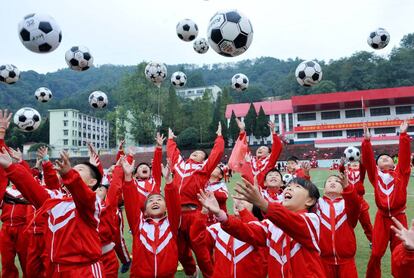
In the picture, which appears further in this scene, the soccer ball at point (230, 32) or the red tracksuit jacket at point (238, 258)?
the soccer ball at point (230, 32)

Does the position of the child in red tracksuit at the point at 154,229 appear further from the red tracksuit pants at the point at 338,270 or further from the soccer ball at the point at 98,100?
the soccer ball at the point at 98,100

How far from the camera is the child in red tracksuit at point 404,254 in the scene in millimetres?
2334

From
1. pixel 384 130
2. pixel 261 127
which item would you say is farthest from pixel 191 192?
pixel 261 127

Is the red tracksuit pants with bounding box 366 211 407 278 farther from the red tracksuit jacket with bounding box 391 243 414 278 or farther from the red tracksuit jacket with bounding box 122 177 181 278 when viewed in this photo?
the red tracksuit jacket with bounding box 122 177 181 278

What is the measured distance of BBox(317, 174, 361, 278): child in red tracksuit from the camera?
146 inches

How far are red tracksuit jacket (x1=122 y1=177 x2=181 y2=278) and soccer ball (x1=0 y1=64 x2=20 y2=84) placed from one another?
6813mm

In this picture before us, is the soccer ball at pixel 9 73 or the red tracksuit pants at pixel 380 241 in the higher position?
the soccer ball at pixel 9 73

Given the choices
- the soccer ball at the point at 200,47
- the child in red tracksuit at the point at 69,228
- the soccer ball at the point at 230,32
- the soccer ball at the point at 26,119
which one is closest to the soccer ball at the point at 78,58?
the soccer ball at the point at 26,119

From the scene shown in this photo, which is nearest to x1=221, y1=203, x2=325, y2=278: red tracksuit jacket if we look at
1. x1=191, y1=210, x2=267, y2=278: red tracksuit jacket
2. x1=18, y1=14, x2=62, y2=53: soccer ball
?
x1=191, y1=210, x2=267, y2=278: red tracksuit jacket

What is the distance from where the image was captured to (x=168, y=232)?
395cm

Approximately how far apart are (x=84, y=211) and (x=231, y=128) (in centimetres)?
5012

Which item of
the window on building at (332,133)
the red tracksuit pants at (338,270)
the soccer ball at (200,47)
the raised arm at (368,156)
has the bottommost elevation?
the red tracksuit pants at (338,270)

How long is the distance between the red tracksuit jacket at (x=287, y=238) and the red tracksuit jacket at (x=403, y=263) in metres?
0.54

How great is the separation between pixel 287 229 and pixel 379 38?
9.43 meters
